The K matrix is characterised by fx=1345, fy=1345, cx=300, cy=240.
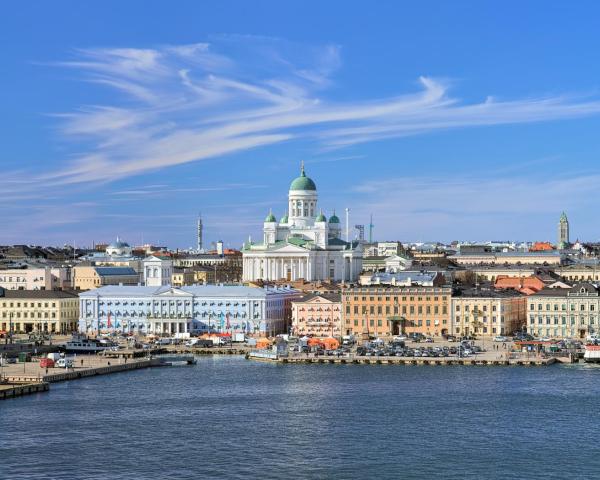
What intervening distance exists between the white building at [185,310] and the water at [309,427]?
21045 millimetres

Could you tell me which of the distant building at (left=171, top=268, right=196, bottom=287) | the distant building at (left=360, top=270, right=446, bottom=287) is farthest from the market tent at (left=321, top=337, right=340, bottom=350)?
the distant building at (left=171, top=268, right=196, bottom=287)

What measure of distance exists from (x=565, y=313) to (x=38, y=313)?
32.3m

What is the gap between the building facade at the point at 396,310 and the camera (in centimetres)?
7369

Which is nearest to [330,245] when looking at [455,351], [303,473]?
[455,351]

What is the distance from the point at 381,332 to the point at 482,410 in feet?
102

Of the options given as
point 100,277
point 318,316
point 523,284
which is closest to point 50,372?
point 318,316

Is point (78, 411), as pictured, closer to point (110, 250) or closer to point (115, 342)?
point (115, 342)

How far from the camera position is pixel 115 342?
237 ft

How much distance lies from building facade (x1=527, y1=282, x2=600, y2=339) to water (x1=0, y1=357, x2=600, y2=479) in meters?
15.4

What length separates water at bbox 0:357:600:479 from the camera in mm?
33812

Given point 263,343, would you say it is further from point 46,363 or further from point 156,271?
point 156,271

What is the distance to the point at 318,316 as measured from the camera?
76438 mm

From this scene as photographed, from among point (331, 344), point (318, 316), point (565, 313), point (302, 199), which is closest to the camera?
point (331, 344)

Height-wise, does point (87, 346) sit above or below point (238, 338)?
below
